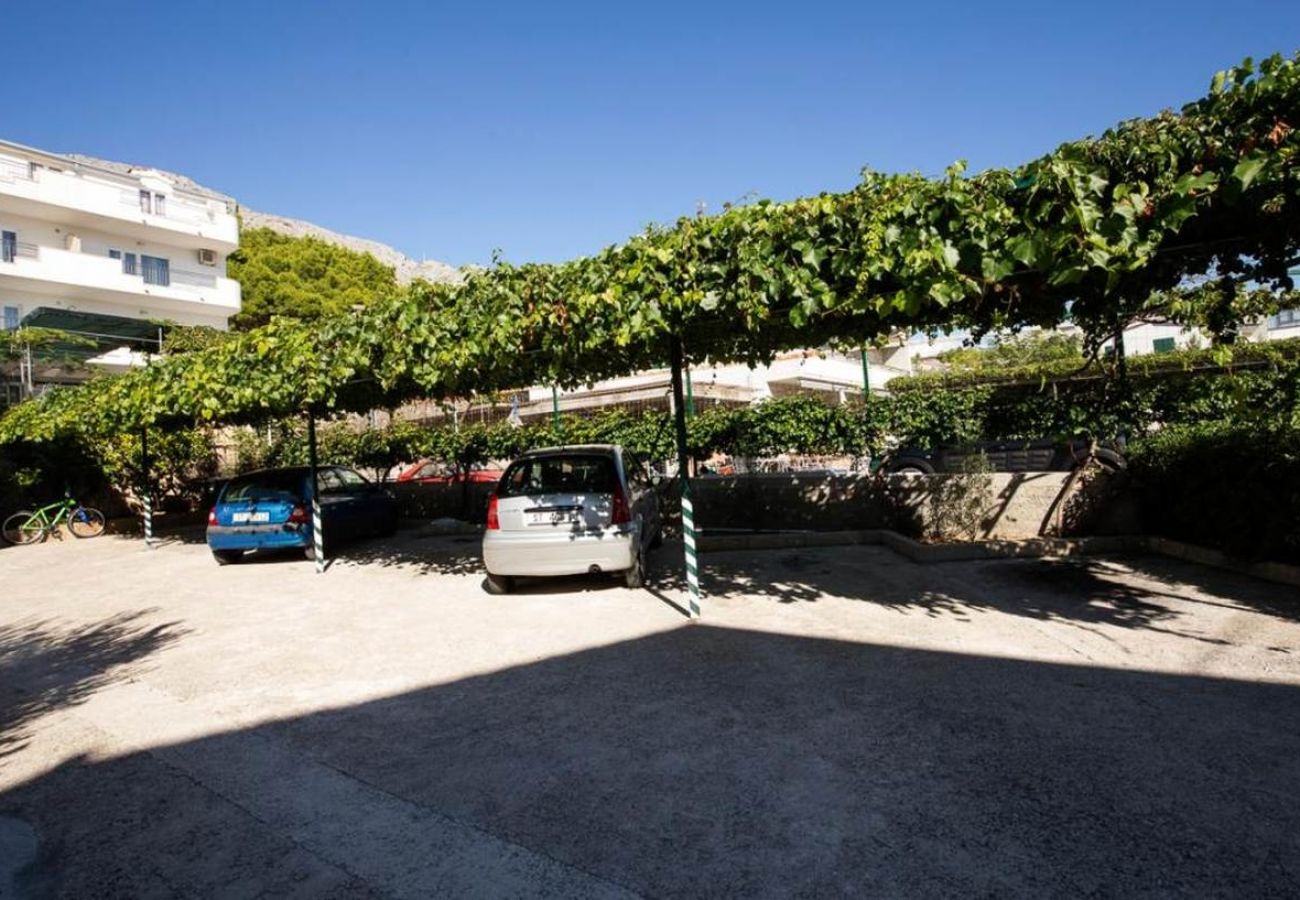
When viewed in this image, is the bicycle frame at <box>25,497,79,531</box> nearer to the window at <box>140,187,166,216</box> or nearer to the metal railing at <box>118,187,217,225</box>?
the metal railing at <box>118,187,217,225</box>

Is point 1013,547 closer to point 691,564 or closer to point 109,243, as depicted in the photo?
point 691,564

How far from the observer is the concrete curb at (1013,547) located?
23.4 ft

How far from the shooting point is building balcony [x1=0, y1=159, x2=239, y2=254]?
30.1m

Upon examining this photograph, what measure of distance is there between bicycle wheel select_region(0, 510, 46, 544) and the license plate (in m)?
14.4

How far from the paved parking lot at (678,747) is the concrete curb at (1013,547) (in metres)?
0.35

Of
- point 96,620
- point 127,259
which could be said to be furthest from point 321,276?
point 96,620

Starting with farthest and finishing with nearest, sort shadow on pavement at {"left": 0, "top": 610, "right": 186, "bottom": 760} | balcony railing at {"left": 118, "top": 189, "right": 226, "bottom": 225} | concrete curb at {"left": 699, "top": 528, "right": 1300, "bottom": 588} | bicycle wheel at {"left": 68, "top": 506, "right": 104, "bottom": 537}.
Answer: balcony railing at {"left": 118, "top": 189, "right": 226, "bottom": 225} < bicycle wheel at {"left": 68, "top": 506, "right": 104, "bottom": 537} < concrete curb at {"left": 699, "top": 528, "right": 1300, "bottom": 588} < shadow on pavement at {"left": 0, "top": 610, "right": 186, "bottom": 760}

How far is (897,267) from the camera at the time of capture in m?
4.96

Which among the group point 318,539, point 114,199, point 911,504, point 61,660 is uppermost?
point 114,199

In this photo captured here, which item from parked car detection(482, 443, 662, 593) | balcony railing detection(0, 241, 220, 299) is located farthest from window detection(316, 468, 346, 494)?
balcony railing detection(0, 241, 220, 299)

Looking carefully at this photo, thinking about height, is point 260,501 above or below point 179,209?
below

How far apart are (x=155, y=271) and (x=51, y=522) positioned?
25.2 m

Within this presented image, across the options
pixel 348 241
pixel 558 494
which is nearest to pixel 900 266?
pixel 558 494

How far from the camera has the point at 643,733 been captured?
4035 mm
